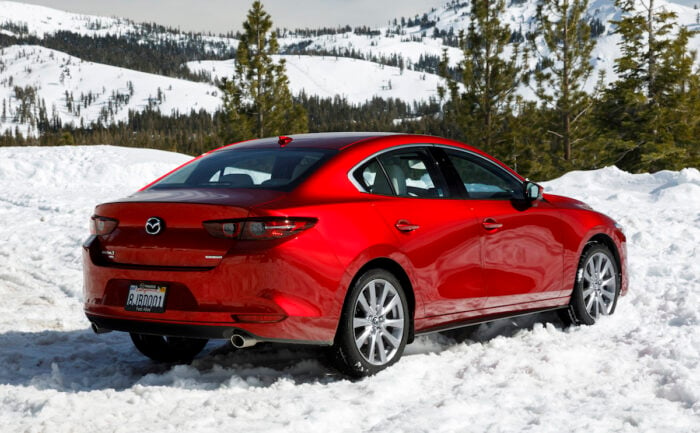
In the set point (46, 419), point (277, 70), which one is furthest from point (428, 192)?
point (277, 70)

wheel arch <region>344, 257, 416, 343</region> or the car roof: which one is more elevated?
the car roof

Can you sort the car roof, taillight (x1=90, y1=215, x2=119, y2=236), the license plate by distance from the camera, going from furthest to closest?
1. the car roof
2. taillight (x1=90, y1=215, x2=119, y2=236)
3. the license plate

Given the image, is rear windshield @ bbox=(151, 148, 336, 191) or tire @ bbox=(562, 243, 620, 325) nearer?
rear windshield @ bbox=(151, 148, 336, 191)

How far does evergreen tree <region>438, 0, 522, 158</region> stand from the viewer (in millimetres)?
29578

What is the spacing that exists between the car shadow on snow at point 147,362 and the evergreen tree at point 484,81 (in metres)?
24.0

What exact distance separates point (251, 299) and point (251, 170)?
1090 mm

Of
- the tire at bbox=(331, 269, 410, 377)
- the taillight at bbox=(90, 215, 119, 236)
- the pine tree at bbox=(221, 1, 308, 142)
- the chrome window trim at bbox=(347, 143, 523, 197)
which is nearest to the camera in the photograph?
the tire at bbox=(331, 269, 410, 377)

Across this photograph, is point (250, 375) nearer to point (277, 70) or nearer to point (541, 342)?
point (541, 342)

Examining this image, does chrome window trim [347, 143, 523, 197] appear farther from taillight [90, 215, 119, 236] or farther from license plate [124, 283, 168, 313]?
taillight [90, 215, 119, 236]

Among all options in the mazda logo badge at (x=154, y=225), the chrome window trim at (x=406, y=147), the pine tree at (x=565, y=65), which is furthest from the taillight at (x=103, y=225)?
the pine tree at (x=565, y=65)

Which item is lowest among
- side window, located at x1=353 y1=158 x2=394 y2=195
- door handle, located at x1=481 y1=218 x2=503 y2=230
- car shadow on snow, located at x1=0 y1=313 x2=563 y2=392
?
car shadow on snow, located at x1=0 y1=313 x2=563 y2=392

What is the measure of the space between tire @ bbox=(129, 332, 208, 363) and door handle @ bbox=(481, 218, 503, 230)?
2356 mm

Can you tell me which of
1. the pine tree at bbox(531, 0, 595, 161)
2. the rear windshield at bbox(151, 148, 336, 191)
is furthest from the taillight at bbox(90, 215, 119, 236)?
the pine tree at bbox(531, 0, 595, 161)

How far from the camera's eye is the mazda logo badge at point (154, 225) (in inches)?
179
